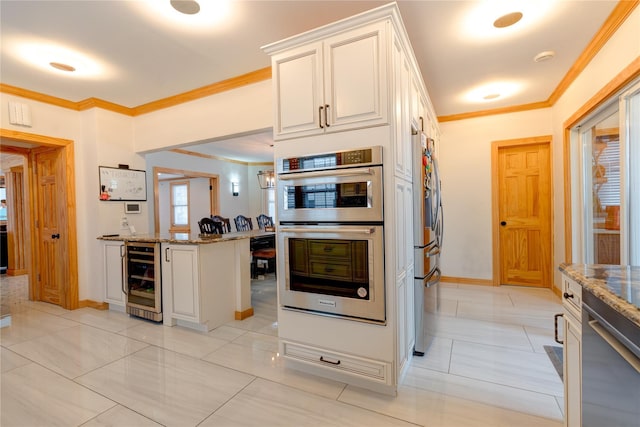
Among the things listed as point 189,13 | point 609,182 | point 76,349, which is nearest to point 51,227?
point 76,349

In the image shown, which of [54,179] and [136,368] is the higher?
[54,179]

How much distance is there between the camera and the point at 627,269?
3.98 feet

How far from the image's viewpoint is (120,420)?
5.44 ft

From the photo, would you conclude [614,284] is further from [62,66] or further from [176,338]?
[62,66]

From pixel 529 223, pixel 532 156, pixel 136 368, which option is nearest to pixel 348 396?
pixel 136 368

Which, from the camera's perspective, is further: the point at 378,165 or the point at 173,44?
the point at 173,44

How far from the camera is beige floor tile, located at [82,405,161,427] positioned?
1626 millimetres

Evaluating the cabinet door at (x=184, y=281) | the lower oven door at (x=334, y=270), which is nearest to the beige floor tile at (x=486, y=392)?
the lower oven door at (x=334, y=270)

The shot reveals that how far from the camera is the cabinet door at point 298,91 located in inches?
77.6

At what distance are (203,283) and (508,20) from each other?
345cm

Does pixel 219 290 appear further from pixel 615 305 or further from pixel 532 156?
pixel 532 156

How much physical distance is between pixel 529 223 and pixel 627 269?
3.47m

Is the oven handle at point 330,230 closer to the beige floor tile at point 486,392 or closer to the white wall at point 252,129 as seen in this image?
the beige floor tile at point 486,392

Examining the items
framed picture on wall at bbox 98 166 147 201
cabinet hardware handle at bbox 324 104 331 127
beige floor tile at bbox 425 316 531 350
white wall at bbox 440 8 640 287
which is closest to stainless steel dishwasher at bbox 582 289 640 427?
beige floor tile at bbox 425 316 531 350
